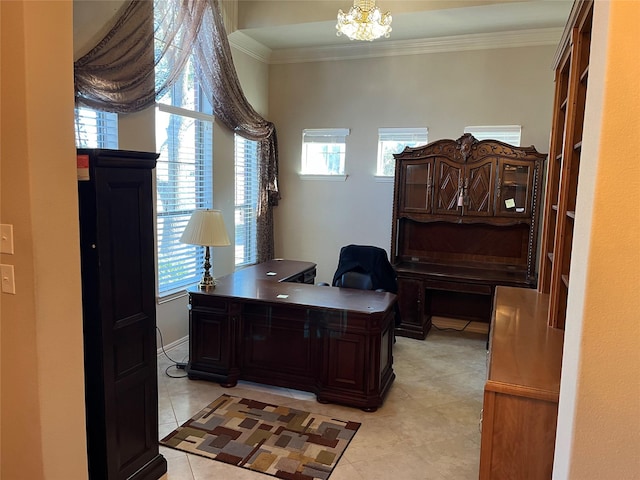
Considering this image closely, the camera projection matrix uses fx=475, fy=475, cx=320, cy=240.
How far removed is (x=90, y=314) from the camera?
225 centimetres

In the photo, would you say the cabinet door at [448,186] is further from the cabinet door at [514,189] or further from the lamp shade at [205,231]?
the lamp shade at [205,231]

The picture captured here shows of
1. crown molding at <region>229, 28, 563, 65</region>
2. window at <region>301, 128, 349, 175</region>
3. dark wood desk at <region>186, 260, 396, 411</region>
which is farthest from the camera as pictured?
window at <region>301, 128, 349, 175</region>

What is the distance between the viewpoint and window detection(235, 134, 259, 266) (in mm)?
5695

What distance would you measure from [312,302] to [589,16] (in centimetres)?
242

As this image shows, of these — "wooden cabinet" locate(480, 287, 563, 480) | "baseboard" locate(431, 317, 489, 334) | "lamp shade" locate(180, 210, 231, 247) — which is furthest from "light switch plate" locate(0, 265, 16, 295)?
"baseboard" locate(431, 317, 489, 334)

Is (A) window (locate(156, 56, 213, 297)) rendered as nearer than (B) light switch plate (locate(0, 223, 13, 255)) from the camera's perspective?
No

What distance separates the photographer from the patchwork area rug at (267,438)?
282cm

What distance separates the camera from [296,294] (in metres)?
3.79

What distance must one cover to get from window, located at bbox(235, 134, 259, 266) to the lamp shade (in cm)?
192

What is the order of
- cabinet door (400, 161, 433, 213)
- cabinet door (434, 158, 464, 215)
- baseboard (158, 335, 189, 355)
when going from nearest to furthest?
baseboard (158, 335, 189, 355), cabinet door (434, 158, 464, 215), cabinet door (400, 161, 433, 213)

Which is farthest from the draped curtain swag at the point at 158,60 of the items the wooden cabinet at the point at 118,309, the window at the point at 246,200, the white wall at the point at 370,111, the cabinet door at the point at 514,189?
the cabinet door at the point at 514,189

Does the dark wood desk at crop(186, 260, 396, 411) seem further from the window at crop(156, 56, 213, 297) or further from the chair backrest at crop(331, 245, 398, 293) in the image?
the window at crop(156, 56, 213, 297)

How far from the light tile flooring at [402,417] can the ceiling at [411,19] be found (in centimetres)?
330

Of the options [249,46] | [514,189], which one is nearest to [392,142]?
[514,189]
